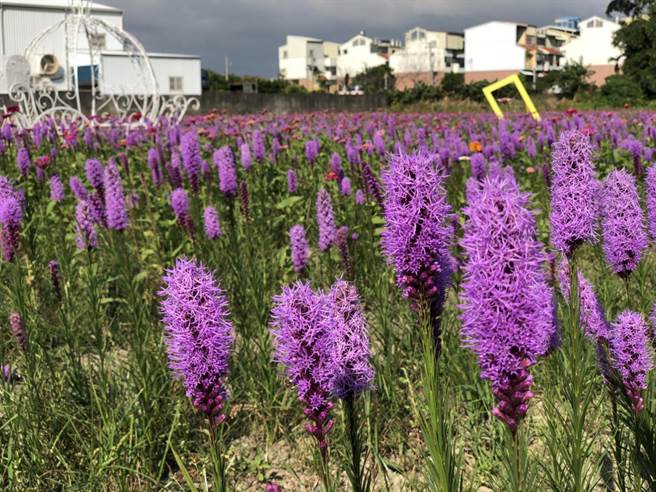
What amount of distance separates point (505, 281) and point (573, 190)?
70 cm

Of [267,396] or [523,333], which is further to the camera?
[267,396]

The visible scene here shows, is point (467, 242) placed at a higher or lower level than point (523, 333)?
higher

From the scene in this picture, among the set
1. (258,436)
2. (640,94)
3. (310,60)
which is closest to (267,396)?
(258,436)

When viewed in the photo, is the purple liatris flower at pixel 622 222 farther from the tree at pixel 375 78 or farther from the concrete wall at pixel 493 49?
the concrete wall at pixel 493 49

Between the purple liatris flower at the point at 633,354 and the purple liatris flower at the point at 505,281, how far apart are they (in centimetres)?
80

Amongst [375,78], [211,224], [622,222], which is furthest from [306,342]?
[375,78]

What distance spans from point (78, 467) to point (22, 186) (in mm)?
5032

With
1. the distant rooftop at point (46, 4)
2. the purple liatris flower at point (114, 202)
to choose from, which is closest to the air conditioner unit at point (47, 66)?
the distant rooftop at point (46, 4)

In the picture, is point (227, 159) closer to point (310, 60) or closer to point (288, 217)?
point (288, 217)

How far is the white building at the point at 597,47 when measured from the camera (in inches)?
3371

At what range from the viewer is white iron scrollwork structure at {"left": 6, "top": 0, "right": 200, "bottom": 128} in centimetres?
1335

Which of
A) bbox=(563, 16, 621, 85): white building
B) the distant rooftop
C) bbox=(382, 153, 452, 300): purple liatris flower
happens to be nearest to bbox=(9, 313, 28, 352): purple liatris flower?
bbox=(382, 153, 452, 300): purple liatris flower

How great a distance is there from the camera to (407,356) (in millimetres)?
3963

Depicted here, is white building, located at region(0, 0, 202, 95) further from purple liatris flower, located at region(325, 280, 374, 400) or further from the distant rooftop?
purple liatris flower, located at region(325, 280, 374, 400)
